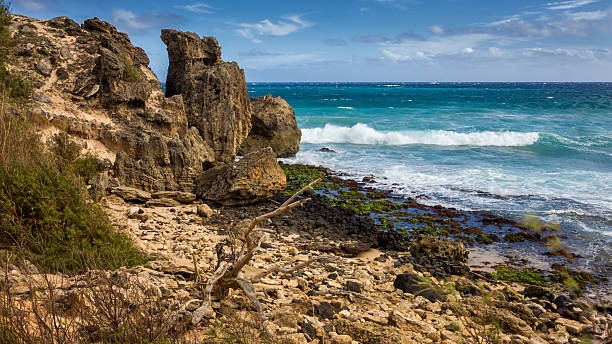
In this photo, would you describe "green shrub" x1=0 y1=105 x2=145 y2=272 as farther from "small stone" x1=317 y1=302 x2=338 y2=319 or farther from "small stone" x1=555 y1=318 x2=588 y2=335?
"small stone" x1=555 y1=318 x2=588 y2=335

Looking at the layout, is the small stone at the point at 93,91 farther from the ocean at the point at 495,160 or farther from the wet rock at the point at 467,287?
the wet rock at the point at 467,287

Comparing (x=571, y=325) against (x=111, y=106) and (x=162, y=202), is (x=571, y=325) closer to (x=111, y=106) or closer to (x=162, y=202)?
(x=162, y=202)

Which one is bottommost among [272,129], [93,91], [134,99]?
[272,129]

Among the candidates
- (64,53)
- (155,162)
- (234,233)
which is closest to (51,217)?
(234,233)

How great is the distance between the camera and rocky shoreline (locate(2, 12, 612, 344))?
4008 mm

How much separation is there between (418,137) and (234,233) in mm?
22330

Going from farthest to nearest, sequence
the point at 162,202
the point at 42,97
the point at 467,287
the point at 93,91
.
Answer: the point at 93,91
the point at 42,97
the point at 162,202
the point at 467,287

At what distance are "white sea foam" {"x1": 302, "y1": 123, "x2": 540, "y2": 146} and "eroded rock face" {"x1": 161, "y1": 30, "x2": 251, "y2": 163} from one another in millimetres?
11895

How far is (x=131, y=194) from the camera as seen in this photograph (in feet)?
33.0

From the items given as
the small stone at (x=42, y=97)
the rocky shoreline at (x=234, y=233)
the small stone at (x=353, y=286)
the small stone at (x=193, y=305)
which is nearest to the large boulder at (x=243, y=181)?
the rocky shoreline at (x=234, y=233)

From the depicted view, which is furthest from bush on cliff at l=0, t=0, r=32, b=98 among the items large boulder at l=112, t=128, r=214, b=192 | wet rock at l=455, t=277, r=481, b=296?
wet rock at l=455, t=277, r=481, b=296

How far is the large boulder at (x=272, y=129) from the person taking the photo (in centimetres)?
1991

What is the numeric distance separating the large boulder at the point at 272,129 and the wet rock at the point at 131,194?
9214mm

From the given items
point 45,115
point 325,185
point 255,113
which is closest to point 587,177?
point 325,185
